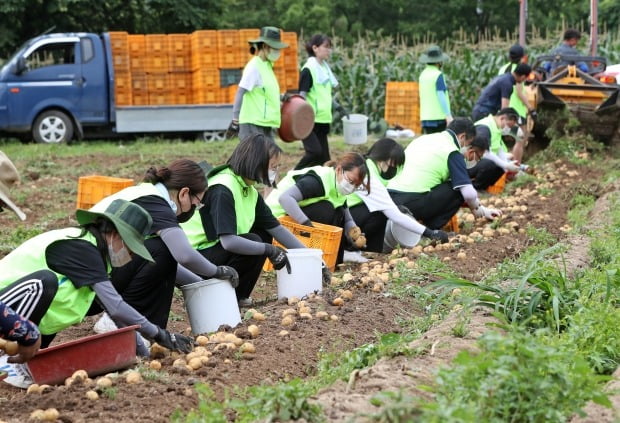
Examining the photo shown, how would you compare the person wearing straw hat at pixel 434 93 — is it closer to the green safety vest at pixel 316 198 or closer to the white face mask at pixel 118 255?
the green safety vest at pixel 316 198

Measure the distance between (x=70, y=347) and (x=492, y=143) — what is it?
8000mm

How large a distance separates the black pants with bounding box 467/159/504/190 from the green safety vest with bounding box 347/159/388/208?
321 centimetres

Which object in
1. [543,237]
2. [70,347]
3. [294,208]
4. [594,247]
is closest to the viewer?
[70,347]

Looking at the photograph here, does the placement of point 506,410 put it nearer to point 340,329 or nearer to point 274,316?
point 340,329

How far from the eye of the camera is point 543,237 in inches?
366

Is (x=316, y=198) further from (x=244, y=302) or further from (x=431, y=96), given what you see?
(x=431, y=96)

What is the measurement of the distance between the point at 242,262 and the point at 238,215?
0.33m

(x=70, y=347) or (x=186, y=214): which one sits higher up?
(x=186, y=214)

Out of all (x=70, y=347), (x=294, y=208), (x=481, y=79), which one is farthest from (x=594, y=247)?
A: (x=481, y=79)

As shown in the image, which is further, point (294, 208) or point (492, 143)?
point (492, 143)

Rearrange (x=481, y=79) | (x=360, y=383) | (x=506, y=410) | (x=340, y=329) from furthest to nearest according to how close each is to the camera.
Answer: (x=481, y=79) < (x=340, y=329) < (x=360, y=383) < (x=506, y=410)

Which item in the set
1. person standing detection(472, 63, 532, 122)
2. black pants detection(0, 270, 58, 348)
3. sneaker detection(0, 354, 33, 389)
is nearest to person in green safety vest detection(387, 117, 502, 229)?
person standing detection(472, 63, 532, 122)

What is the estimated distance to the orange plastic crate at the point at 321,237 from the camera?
324 inches

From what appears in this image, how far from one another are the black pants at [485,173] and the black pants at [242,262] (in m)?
5.47
